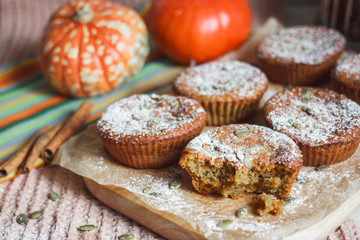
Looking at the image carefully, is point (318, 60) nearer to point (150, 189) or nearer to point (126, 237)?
point (150, 189)

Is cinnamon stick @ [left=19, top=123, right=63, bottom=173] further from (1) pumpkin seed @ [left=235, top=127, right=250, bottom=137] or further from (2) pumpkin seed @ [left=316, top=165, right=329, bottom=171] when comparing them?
(2) pumpkin seed @ [left=316, top=165, right=329, bottom=171]

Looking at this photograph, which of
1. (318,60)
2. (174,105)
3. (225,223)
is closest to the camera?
(225,223)

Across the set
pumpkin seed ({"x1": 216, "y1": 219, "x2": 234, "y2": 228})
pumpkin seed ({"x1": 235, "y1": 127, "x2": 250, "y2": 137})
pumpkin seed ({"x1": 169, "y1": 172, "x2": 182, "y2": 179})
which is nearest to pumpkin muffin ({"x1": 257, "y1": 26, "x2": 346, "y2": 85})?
pumpkin seed ({"x1": 235, "y1": 127, "x2": 250, "y2": 137})

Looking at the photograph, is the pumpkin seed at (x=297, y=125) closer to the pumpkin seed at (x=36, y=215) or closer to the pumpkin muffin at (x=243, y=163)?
the pumpkin muffin at (x=243, y=163)

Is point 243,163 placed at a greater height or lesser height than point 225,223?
greater

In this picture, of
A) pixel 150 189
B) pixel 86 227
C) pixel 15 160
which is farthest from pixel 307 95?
pixel 15 160

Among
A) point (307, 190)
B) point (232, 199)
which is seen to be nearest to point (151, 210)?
point (232, 199)

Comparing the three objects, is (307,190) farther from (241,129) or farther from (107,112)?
(107,112)
